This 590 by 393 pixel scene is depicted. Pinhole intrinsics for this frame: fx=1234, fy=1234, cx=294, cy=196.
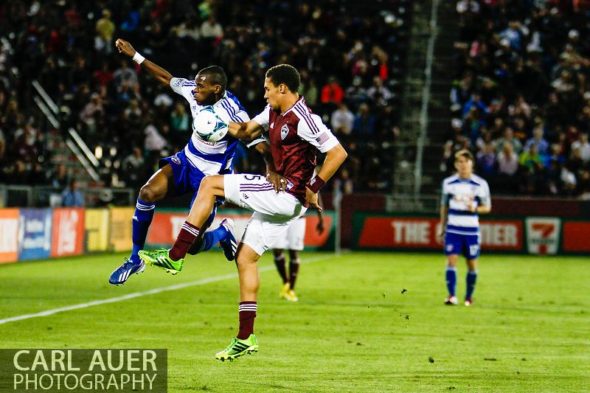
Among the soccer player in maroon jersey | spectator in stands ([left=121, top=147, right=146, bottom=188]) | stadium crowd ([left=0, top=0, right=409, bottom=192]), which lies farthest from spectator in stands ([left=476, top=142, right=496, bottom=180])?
the soccer player in maroon jersey

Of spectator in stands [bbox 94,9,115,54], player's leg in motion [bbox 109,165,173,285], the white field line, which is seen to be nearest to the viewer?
player's leg in motion [bbox 109,165,173,285]

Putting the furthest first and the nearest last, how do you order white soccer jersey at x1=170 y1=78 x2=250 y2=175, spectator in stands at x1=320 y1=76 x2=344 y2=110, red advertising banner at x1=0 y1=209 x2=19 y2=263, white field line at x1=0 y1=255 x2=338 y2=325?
spectator in stands at x1=320 y1=76 x2=344 y2=110
red advertising banner at x1=0 y1=209 x2=19 y2=263
white field line at x1=0 y1=255 x2=338 y2=325
white soccer jersey at x1=170 y1=78 x2=250 y2=175

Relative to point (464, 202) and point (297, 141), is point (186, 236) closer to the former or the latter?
point (297, 141)

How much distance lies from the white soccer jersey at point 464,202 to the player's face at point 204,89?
7.81 metres

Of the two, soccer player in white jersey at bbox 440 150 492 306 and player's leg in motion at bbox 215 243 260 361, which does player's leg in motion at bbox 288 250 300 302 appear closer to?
soccer player in white jersey at bbox 440 150 492 306

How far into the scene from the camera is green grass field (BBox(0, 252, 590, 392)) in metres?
11.6

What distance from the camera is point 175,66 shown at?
1526 inches

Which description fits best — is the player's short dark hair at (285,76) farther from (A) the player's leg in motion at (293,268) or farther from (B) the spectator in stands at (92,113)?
(B) the spectator in stands at (92,113)

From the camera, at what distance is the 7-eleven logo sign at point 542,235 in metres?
34.5

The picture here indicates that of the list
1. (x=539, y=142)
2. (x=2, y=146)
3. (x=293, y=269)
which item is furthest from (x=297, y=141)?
(x=539, y=142)

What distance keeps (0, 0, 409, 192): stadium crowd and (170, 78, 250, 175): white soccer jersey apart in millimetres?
19588

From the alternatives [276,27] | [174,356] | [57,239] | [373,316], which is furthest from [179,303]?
[276,27]

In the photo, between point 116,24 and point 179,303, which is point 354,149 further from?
point 179,303

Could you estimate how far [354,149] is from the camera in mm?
35250
